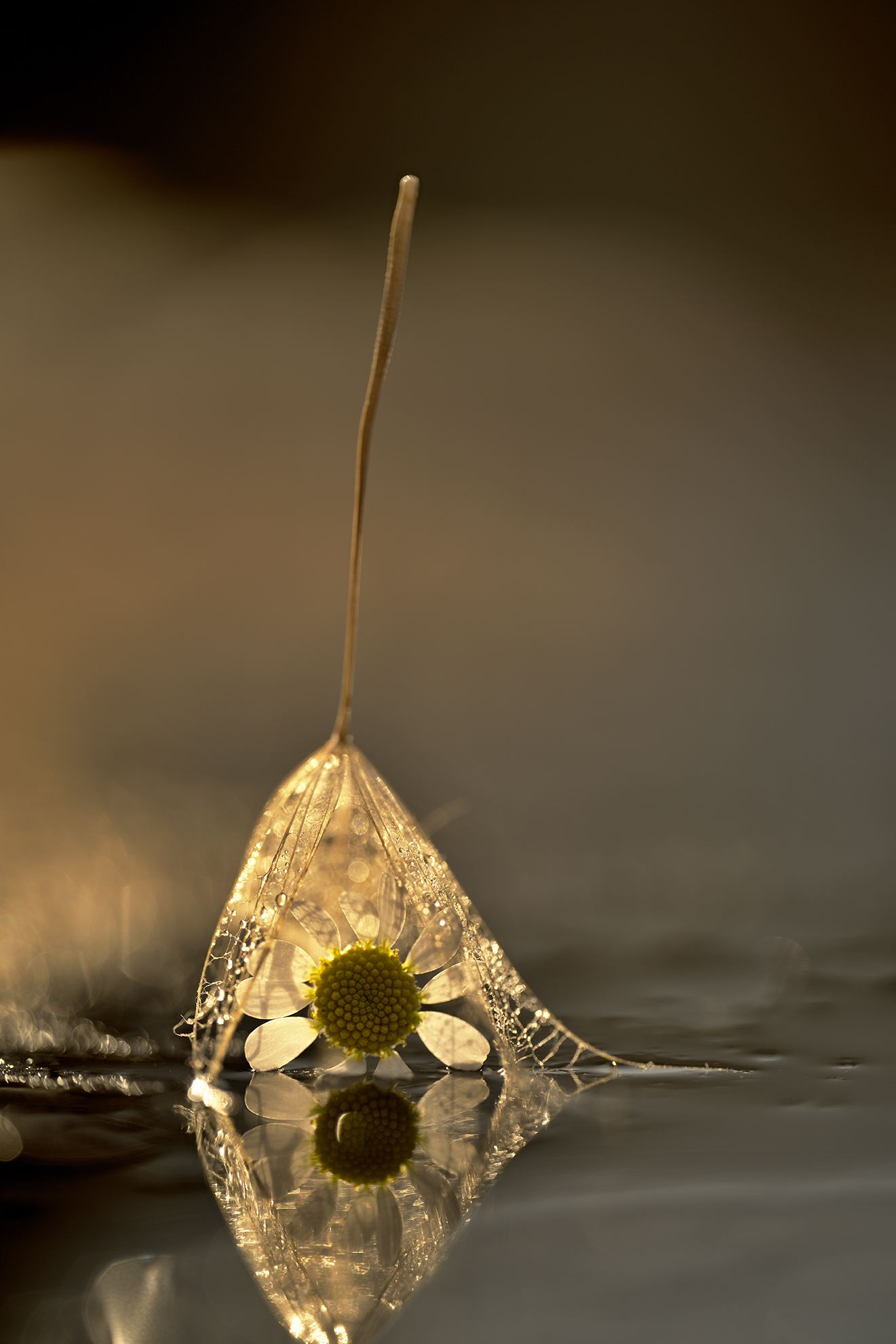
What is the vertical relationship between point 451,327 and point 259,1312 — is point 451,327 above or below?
above

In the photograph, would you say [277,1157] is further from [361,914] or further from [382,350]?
[382,350]

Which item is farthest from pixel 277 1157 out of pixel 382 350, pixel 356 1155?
pixel 382 350

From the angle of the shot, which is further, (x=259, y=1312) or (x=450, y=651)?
(x=450, y=651)

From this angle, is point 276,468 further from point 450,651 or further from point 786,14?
point 786,14

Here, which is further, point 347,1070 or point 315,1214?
point 347,1070

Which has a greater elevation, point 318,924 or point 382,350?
point 382,350

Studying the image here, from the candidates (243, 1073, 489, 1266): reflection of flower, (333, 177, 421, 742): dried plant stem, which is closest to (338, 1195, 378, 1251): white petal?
(243, 1073, 489, 1266): reflection of flower

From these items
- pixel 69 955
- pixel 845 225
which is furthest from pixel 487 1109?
pixel 845 225

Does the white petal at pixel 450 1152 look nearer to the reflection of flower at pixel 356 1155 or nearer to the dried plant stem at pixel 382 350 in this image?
the reflection of flower at pixel 356 1155
